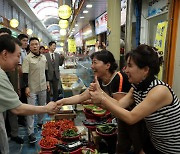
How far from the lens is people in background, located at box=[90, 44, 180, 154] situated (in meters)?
2.13

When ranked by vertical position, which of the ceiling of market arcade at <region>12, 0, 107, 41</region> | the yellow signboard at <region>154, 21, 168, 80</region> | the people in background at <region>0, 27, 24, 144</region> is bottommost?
the people in background at <region>0, 27, 24, 144</region>

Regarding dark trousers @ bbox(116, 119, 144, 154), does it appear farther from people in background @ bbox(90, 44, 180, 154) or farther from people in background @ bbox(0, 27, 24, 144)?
people in background @ bbox(0, 27, 24, 144)

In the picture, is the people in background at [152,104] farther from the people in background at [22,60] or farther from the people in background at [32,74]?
the people in background at [22,60]

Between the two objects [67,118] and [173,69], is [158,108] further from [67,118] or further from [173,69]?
[67,118]

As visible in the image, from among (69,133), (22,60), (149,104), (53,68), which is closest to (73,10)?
(53,68)

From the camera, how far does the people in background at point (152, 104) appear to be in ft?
7.00

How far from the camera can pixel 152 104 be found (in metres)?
2.11

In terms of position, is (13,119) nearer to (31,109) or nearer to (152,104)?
(31,109)

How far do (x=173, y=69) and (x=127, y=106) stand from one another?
87.6 inches

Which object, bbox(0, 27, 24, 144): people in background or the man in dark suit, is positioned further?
the man in dark suit

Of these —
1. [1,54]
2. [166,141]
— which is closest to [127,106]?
[166,141]

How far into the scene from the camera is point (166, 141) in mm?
2287

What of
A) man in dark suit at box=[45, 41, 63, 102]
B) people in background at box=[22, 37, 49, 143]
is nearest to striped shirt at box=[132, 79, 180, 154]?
people in background at box=[22, 37, 49, 143]

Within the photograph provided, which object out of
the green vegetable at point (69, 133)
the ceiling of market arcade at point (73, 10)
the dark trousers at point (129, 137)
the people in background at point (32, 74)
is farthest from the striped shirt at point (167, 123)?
the ceiling of market arcade at point (73, 10)
